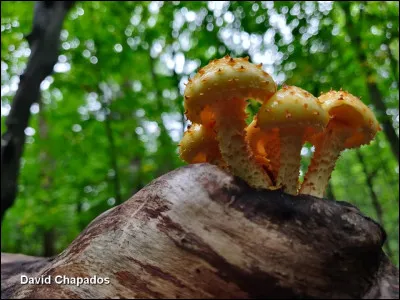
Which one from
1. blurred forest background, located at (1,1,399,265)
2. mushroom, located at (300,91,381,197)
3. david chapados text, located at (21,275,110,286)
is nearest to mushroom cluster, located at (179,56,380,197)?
mushroom, located at (300,91,381,197)

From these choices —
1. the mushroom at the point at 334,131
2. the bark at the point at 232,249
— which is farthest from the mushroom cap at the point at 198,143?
the mushroom at the point at 334,131

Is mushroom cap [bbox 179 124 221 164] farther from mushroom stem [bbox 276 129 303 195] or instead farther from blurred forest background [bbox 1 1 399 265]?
blurred forest background [bbox 1 1 399 265]

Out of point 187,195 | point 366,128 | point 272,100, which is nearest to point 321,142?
point 366,128

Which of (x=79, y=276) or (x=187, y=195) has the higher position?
(x=187, y=195)

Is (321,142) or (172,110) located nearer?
(321,142)

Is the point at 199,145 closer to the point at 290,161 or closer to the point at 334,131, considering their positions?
the point at 290,161

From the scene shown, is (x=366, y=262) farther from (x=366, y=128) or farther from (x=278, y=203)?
(x=366, y=128)

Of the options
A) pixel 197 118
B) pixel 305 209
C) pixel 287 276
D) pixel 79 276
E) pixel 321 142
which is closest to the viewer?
pixel 287 276
